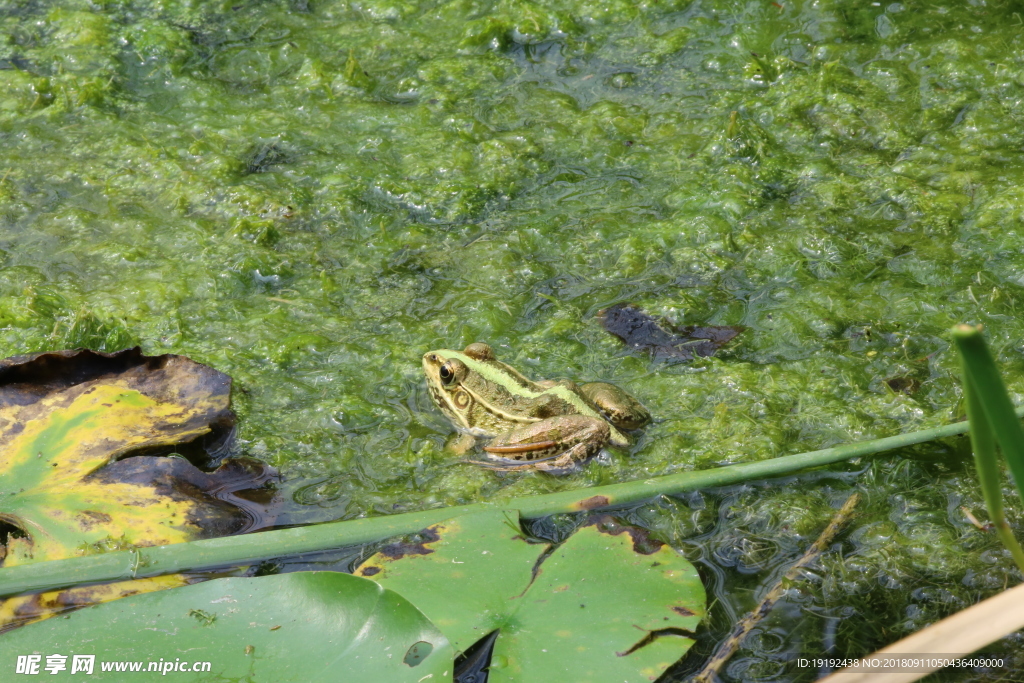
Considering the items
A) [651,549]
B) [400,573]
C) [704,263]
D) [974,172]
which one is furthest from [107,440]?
[974,172]

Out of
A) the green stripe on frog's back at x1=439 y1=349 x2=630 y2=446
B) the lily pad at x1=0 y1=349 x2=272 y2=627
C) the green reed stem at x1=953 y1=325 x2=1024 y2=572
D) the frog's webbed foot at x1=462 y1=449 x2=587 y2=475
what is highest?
the green reed stem at x1=953 y1=325 x2=1024 y2=572

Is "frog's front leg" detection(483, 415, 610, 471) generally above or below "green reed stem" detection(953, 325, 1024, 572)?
below

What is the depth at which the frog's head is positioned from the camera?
8.96 ft

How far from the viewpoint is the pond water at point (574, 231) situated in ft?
7.80

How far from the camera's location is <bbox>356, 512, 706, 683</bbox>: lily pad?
1.78 meters

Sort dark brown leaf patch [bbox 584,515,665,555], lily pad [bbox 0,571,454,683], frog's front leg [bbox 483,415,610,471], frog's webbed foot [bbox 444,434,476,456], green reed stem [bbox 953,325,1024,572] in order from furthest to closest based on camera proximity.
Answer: frog's webbed foot [bbox 444,434,476,456] < frog's front leg [bbox 483,415,610,471] < dark brown leaf patch [bbox 584,515,665,555] < lily pad [bbox 0,571,454,683] < green reed stem [bbox 953,325,1024,572]

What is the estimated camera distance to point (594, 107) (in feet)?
13.0

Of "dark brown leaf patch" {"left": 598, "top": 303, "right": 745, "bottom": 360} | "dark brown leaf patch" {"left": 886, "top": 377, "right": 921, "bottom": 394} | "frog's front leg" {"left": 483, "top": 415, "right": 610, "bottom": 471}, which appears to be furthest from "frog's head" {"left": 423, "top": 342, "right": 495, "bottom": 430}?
"dark brown leaf patch" {"left": 886, "top": 377, "right": 921, "bottom": 394}

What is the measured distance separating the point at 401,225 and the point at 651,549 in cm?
192

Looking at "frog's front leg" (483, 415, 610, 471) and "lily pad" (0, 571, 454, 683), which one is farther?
"frog's front leg" (483, 415, 610, 471)

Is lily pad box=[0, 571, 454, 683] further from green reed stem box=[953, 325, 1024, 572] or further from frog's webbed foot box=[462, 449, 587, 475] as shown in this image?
green reed stem box=[953, 325, 1024, 572]

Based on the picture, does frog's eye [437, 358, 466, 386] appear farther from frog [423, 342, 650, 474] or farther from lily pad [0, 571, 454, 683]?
lily pad [0, 571, 454, 683]

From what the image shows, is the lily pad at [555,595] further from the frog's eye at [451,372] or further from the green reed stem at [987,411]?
the green reed stem at [987,411]

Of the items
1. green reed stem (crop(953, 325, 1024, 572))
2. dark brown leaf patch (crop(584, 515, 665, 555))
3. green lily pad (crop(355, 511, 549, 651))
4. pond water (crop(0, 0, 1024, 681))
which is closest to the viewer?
green reed stem (crop(953, 325, 1024, 572))
